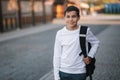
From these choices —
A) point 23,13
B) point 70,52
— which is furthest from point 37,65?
point 23,13

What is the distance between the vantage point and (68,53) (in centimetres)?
378

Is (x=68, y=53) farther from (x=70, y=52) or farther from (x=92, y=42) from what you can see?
(x=92, y=42)

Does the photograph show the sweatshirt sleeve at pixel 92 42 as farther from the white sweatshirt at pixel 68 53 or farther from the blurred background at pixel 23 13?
the blurred background at pixel 23 13

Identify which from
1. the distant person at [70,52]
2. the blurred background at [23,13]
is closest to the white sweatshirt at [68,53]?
the distant person at [70,52]

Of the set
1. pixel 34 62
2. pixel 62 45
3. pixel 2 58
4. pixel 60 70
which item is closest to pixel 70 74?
pixel 60 70

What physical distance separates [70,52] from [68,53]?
3cm

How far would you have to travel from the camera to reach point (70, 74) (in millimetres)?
3820

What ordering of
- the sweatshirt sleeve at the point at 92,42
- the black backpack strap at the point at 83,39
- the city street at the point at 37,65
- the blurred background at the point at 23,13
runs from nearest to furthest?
the black backpack strap at the point at 83,39 → the sweatshirt sleeve at the point at 92,42 → the city street at the point at 37,65 → the blurred background at the point at 23,13

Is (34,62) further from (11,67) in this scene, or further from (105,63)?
(105,63)

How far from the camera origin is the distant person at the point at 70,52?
3.75 m

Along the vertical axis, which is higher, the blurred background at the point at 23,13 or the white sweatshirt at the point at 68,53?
the white sweatshirt at the point at 68,53

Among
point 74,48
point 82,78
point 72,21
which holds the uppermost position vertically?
point 72,21

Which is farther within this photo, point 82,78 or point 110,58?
point 110,58

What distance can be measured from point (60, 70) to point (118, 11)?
229 feet
